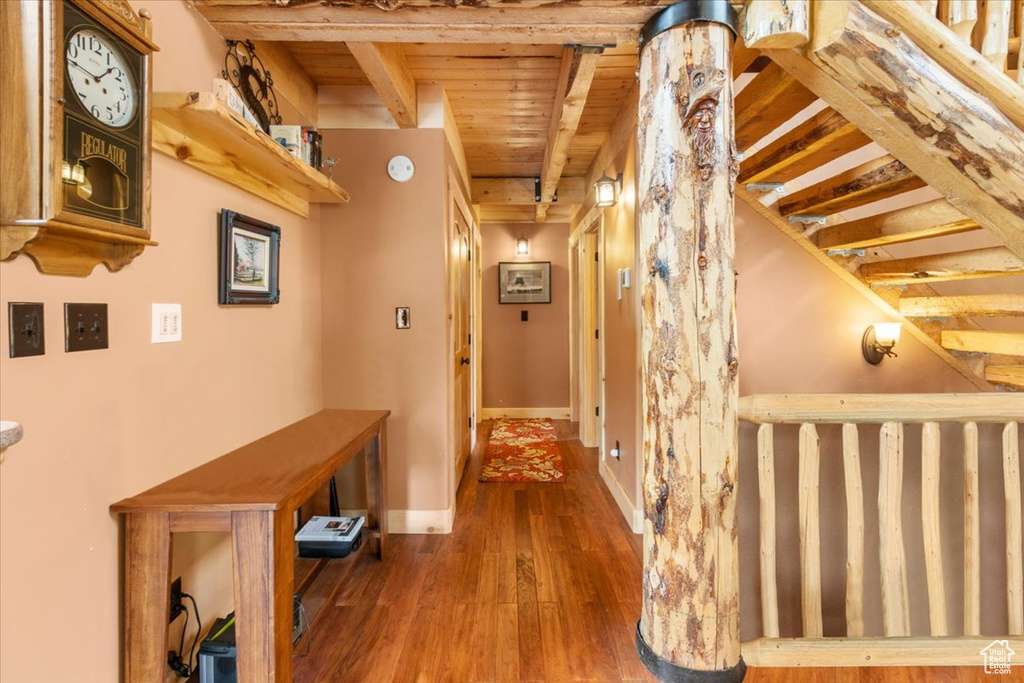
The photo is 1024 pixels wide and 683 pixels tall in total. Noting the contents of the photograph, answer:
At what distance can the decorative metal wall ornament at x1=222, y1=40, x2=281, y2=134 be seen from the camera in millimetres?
1819

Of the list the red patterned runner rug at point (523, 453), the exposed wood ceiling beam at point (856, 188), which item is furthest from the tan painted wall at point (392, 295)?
the exposed wood ceiling beam at point (856, 188)

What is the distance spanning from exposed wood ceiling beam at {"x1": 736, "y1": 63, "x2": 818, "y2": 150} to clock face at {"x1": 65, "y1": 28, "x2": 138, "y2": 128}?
7.16 feet

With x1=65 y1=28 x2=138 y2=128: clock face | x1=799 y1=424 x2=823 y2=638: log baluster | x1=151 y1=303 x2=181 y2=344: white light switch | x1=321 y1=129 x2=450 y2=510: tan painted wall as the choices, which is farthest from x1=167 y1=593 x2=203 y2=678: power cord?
x1=799 y1=424 x2=823 y2=638: log baluster

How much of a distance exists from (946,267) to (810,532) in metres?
1.69

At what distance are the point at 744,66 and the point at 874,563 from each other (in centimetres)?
213

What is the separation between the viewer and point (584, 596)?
2.09 metres

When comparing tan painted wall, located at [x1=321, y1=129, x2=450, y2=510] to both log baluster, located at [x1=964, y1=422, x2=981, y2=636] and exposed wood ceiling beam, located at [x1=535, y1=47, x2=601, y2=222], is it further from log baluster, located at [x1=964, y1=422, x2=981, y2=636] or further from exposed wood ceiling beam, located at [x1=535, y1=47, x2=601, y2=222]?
log baluster, located at [x1=964, y1=422, x2=981, y2=636]

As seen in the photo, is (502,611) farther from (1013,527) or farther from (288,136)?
(288,136)

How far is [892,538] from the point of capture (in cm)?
158

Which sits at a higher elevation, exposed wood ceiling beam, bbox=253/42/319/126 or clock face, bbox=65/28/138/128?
exposed wood ceiling beam, bbox=253/42/319/126

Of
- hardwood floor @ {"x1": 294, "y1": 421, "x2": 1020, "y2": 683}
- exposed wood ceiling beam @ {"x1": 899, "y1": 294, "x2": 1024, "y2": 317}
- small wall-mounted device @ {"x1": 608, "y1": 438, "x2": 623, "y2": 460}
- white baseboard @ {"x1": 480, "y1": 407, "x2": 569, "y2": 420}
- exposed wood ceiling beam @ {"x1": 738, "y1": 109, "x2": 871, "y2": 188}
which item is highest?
exposed wood ceiling beam @ {"x1": 738, "y1": 109, "x2": 871, "y2": 188}

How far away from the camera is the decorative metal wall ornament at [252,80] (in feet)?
5.97

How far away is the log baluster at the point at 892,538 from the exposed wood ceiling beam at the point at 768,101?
136 centimetres

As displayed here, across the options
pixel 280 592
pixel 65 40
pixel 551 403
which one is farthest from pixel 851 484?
pixel 551 403
